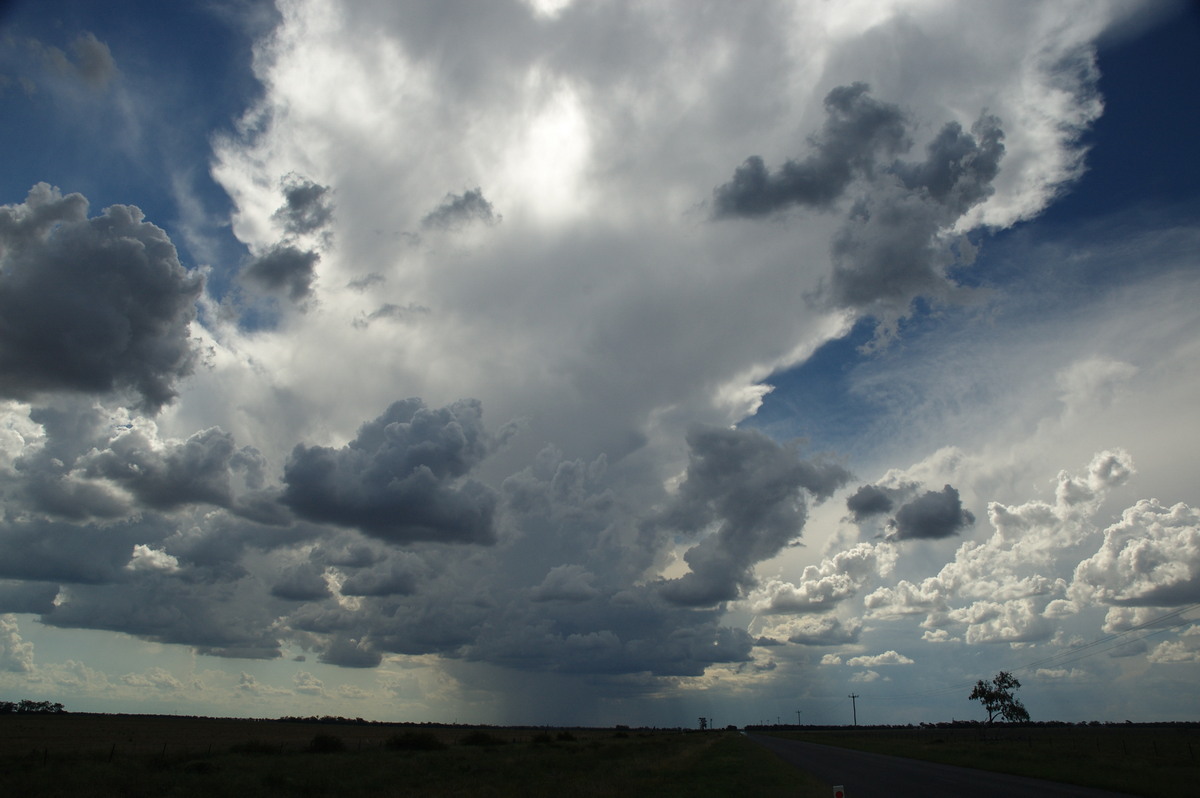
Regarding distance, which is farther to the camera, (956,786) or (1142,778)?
(1142,778)

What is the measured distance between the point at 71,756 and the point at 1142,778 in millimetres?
74249

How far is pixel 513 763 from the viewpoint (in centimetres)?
5834

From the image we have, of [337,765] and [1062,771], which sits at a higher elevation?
[1062,771]

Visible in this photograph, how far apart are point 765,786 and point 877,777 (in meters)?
10.8

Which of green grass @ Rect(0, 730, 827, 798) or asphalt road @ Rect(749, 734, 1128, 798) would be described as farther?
green grass @ Rect(0, 730, 827, 798)

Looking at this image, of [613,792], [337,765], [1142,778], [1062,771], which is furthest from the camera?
[337,765]

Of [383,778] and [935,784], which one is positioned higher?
[935,784]

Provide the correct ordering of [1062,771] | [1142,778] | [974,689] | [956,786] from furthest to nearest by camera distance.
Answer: [974,689] → [1062,771] → [1142,778] → [956,786]

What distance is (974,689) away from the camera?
157 metres

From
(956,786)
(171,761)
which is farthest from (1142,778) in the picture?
(171,761)

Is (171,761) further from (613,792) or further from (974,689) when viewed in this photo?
(974,689)

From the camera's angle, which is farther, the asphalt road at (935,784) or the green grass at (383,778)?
the green grass at (383,778)

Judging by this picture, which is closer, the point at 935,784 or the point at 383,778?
the point at 935,784

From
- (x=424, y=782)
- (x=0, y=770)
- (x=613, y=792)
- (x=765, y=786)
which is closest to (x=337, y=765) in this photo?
(x=424, y=782)
